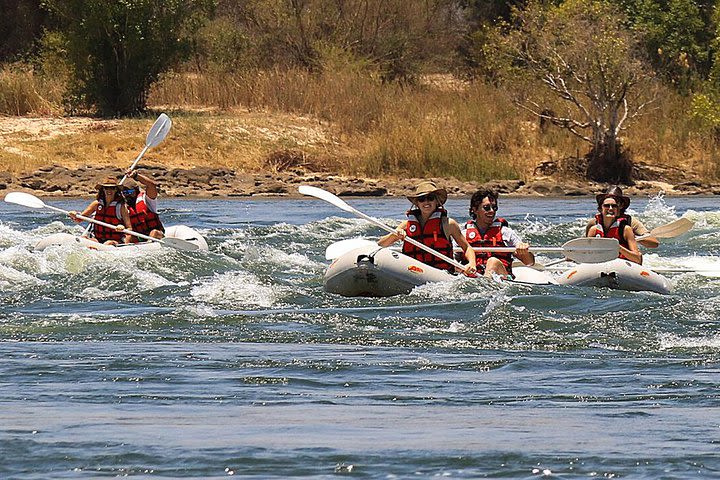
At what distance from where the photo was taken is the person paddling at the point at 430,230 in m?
12.2

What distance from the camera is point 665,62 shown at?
117ft

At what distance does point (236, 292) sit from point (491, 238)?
208 cm

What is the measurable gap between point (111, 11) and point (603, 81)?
9.84m

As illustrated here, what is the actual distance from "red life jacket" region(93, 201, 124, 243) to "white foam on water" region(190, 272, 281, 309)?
8.48 feet

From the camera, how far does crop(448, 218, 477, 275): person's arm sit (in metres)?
12.0

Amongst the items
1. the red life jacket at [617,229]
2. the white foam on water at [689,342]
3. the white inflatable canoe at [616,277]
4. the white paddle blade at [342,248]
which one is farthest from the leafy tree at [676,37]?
the white foam on water at [689,342]

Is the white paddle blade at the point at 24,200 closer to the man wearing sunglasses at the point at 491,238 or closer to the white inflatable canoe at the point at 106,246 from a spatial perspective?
the white inflatable canoe at the point at 106,246

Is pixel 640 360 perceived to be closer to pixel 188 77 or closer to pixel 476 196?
pixel 476 196

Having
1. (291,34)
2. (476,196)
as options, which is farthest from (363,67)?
(476,196)

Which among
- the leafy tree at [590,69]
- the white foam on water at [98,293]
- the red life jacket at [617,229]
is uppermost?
the leafy tree at [590,69]

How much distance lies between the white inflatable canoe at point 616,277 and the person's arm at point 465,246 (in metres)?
0.92

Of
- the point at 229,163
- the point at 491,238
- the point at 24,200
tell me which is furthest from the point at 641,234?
the point at 229,163

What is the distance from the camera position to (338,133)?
32438 millimetres

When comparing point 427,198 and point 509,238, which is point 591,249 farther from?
point 427,198
